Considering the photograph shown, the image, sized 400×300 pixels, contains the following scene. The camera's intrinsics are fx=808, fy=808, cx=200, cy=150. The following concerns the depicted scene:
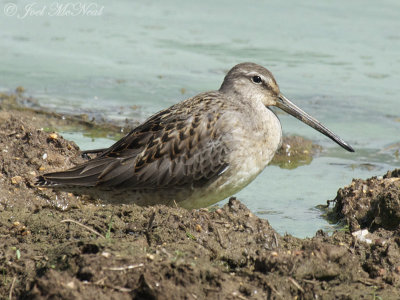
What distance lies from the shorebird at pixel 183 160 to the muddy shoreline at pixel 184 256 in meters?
0.65

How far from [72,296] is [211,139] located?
2.47 metres

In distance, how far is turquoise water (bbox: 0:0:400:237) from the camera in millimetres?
9148

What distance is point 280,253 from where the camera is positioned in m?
4.85

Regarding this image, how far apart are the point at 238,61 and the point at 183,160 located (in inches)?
232

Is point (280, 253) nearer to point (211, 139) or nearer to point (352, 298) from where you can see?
point (352, 298)

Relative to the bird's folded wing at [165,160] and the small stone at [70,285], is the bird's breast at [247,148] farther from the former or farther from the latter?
the small stone at [70,285]

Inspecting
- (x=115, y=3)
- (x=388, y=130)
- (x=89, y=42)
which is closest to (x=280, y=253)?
(x=388, y=130)

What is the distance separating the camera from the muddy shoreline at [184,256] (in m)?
4.36

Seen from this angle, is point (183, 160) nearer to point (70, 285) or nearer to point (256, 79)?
point (256, 79)

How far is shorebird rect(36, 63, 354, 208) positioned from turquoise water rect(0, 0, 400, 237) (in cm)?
120

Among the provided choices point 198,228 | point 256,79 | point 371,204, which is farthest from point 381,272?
point 256,79
